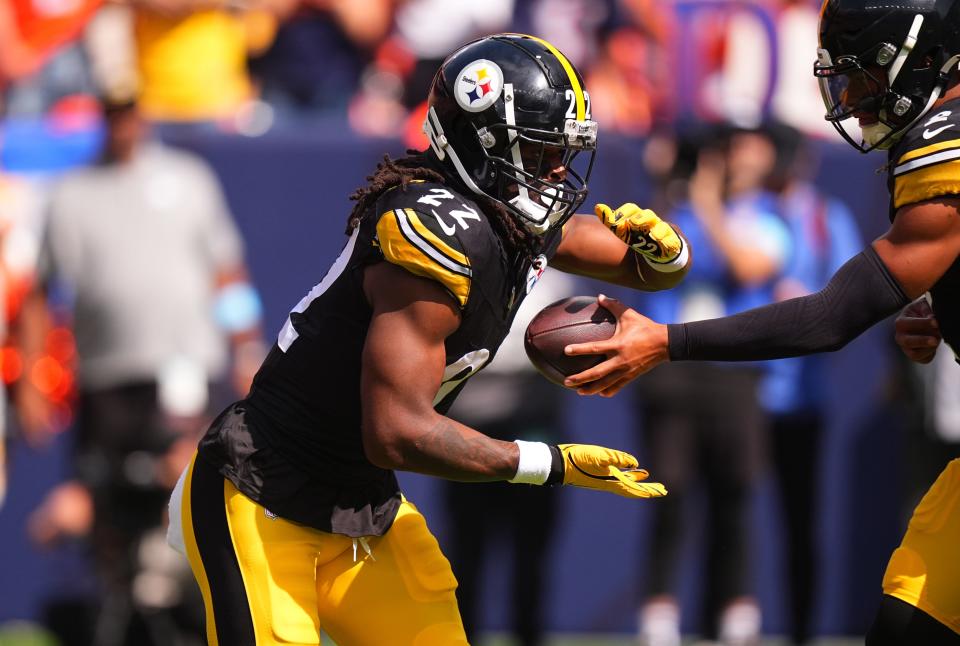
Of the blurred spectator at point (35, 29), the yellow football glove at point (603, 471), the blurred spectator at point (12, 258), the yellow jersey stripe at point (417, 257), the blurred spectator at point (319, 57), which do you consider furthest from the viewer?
the blurred spectator at point (319, 57)

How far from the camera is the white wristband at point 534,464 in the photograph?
3.59 m

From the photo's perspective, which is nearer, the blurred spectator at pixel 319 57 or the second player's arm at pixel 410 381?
the second player's arm at pixel 410 381

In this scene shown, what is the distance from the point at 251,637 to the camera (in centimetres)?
365

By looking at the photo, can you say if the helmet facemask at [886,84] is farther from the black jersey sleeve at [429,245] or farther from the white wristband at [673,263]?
the black jersey sleeve at [429,245]

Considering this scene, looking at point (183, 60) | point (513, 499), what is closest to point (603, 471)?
point (513, 499)

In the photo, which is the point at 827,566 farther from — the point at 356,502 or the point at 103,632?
the point at 356,502

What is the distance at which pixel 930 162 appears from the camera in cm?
362

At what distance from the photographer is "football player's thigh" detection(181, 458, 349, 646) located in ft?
12.0

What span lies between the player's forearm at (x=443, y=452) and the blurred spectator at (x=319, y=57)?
453cm

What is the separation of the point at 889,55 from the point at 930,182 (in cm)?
37

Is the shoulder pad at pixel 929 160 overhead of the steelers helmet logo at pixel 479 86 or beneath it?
beneath

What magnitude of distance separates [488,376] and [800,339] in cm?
268

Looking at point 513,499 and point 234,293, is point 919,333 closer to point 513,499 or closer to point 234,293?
point 513,499

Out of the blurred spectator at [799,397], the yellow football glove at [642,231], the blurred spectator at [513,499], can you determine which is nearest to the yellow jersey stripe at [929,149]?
the yellow football glove at [642,231]
